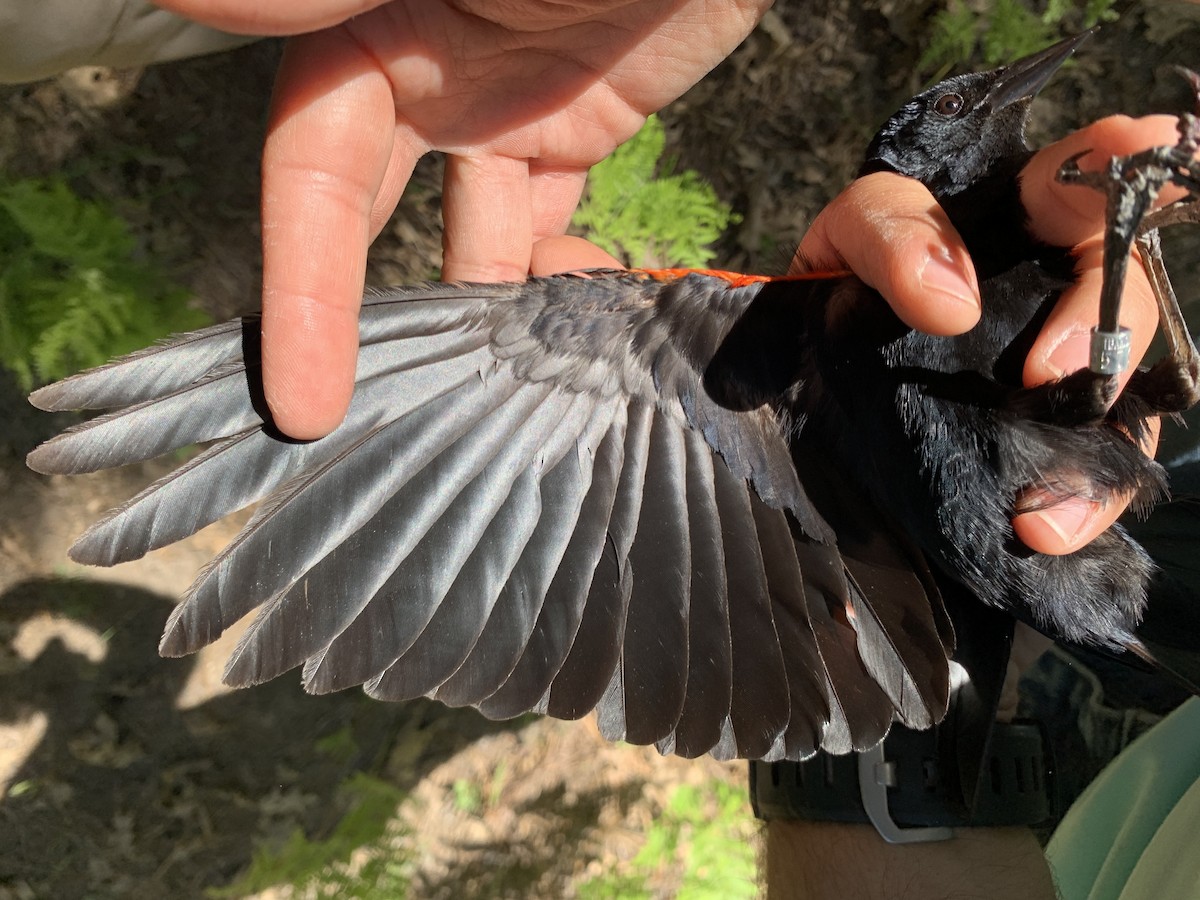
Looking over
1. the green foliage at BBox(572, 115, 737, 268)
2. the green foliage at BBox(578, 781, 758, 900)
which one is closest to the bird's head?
the green foliage at BBox(572, 115, 737, 268)

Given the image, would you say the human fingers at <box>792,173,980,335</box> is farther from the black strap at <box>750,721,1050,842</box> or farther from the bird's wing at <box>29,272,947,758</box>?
the black strap at <box>750,721,1050,842</box>

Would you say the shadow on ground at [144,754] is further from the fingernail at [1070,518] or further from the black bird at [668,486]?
the fingernail at [1070,518]

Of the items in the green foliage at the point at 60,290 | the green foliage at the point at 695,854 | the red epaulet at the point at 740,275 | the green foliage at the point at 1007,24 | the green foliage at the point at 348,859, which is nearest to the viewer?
the red epaulet at the point at 740,275

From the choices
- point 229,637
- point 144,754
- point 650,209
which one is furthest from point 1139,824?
point 144,754

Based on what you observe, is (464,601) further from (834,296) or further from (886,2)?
(886,2)

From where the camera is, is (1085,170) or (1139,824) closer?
(1085,170)

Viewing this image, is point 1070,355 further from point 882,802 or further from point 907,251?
point 882,802

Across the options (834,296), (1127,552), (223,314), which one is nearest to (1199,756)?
(1127,552)

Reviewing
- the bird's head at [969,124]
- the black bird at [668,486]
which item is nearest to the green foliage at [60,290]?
the black bird at [668,486]
